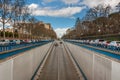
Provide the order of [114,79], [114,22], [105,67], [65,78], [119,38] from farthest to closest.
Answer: [114,22]
[119,38]
[65,78]
[105,67]
[114,79]

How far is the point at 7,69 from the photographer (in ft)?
42.0

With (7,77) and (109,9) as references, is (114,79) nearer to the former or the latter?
(7,77)

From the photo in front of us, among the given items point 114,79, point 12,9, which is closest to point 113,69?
point 114,79

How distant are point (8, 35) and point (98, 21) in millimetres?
34857

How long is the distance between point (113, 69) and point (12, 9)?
57.4 m

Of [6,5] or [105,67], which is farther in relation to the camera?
[6,5]

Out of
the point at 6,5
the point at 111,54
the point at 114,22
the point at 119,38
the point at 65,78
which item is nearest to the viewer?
the point at 111,54

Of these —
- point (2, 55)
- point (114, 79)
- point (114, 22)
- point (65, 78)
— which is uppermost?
point (114, 22)

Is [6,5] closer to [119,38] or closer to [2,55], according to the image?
[119,38]

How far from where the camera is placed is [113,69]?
12.6 metres

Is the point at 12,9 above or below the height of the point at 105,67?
above

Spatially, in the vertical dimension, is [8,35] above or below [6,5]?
below

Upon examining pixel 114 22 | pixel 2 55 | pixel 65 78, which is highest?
pixel 114 22

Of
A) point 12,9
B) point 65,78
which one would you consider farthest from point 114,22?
point 65,78
